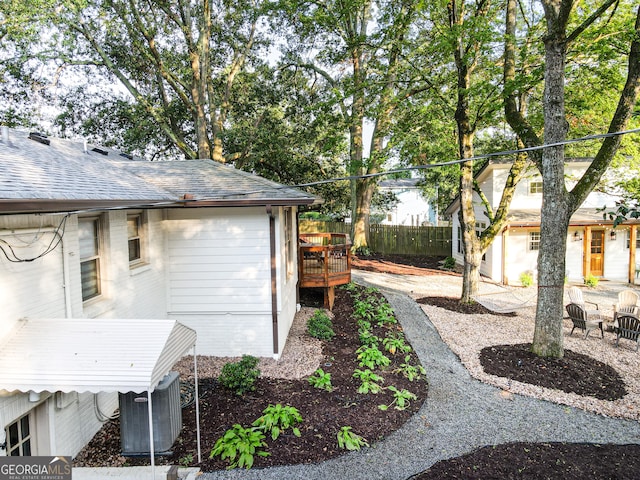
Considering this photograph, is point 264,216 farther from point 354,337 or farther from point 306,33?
point 306,33

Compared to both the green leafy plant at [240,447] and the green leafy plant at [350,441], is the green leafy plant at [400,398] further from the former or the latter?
the green leafy plant at [240,447]

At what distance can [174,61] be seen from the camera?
65.3 feet

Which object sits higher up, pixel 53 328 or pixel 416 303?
pixel 53 328

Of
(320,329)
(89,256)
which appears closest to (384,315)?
(320,329)

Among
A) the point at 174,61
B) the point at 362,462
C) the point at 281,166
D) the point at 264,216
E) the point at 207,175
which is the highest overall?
the point at 174,61

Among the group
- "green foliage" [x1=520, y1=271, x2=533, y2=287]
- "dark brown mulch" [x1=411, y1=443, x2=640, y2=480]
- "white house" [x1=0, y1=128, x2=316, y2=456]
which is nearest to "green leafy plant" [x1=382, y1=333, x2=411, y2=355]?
"white house" [x1=0, y1=128, x2=316, y2=456]

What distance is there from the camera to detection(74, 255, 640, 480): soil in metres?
4.57

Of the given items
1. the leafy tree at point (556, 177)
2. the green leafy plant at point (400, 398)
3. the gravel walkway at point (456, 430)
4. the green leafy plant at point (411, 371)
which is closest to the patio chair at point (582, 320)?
the leafy tree at point (556, 177)

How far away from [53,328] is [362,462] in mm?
3816

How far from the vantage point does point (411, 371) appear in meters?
7.29

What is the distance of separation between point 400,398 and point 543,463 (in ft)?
6.78

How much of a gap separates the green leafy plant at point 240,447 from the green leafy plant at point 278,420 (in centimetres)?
15

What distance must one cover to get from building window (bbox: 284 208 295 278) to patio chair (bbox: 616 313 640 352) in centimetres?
766

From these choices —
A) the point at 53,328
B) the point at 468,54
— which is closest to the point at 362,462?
the point at 53,328
